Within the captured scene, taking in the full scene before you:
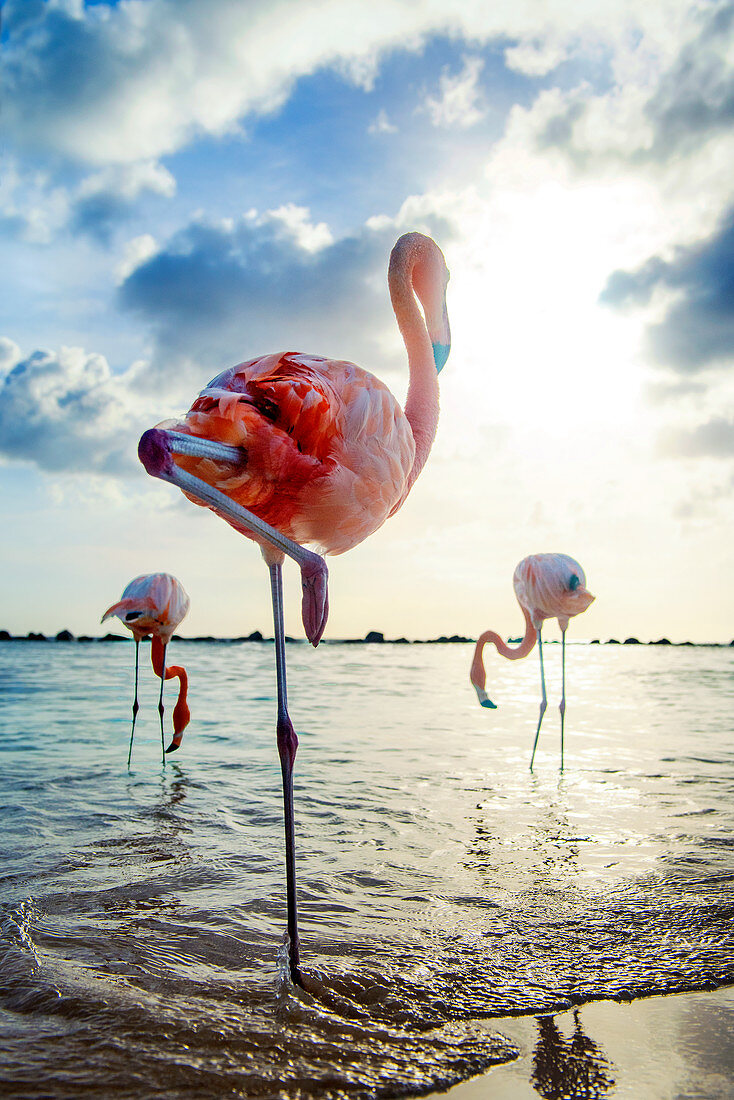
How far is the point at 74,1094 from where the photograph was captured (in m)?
1.97

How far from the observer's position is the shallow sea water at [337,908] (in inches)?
87.0


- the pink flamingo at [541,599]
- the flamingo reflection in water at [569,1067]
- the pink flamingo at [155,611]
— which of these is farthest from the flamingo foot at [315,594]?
the pink flamingo at [541,599]

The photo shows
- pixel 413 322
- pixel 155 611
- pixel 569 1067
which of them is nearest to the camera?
pixel 569 1067

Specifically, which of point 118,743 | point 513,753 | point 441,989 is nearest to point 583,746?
point 513,753

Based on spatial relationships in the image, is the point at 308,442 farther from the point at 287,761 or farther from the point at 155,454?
the point at 287,761

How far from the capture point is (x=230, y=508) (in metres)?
1.96

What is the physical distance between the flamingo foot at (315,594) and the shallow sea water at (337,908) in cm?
130

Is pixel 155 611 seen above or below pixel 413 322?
below

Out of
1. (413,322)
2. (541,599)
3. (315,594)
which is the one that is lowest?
(315,594)

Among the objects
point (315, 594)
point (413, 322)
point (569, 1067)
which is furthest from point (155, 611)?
point (569, 1067)

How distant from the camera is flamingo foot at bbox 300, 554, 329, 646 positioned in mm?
2186

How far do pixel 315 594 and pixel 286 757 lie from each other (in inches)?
41.3

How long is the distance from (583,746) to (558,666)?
30780mm

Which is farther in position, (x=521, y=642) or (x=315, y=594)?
(x=521, y=642)
